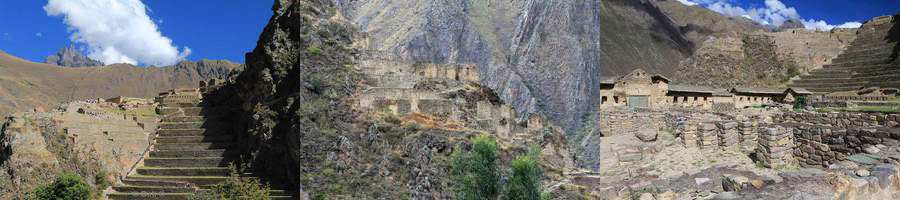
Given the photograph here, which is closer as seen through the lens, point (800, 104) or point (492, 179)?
point (492, 179)

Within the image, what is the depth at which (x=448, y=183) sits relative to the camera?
10750 millimetres

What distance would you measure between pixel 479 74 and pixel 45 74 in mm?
61611

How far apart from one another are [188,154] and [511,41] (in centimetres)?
975

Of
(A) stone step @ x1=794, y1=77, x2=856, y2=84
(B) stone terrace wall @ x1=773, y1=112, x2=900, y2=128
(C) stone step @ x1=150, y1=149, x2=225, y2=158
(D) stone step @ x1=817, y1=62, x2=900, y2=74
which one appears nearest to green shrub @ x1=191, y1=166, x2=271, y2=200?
(C) stone step @ x1=150, y1=149, x2=225, y2=158

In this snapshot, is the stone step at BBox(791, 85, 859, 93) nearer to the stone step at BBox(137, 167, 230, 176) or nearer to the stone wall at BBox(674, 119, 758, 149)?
the stone wall at BBox(674, 119, 758, 149)

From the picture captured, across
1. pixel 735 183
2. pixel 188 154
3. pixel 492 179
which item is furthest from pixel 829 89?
pixel 188 154

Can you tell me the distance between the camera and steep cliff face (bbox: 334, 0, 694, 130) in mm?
13453

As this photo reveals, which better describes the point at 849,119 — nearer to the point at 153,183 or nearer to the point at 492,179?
the point at 492,179

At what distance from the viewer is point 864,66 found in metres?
28.9

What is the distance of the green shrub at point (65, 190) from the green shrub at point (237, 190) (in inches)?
137

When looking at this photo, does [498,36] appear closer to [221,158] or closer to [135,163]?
[221,158]

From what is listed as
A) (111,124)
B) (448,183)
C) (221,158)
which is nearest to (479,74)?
(448,183)

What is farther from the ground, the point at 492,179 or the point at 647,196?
the point at 647,196

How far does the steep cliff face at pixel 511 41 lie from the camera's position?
44.1 ft
